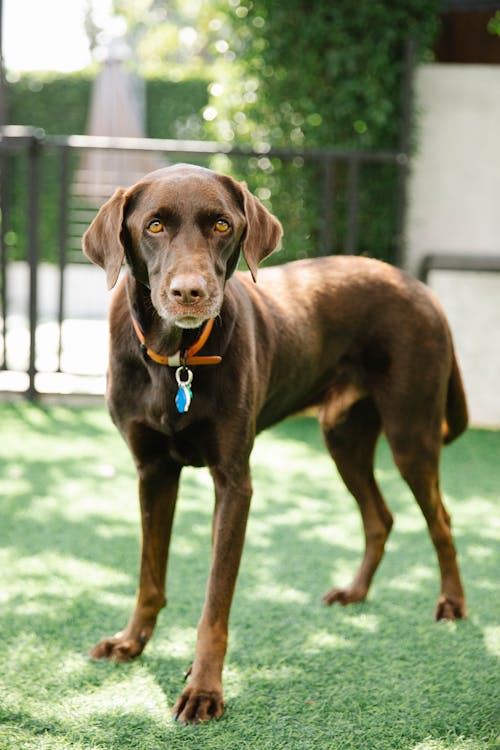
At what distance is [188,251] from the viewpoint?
8.45 feet

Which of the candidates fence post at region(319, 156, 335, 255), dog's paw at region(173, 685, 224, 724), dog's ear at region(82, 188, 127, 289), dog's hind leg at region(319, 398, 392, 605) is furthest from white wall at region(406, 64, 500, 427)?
dog's paw at region(173, 685, 224, 724)

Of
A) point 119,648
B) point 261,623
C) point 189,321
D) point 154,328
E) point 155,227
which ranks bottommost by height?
point 261,623

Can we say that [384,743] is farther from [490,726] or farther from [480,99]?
[480,99]

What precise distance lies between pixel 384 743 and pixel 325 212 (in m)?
5.02

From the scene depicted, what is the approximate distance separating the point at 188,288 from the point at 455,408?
1679 mm

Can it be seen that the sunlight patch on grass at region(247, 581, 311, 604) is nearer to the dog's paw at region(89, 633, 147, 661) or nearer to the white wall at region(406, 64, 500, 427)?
the dog's paw at region(89, 633, 147, 661)

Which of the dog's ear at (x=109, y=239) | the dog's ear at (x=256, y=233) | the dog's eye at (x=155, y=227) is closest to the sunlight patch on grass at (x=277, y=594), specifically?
the dog's ear at (x=256, y=233)

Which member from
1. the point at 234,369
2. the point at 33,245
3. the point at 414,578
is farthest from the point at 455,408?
the point at 33,245

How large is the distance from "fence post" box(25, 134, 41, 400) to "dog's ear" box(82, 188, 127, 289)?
4.36 metres

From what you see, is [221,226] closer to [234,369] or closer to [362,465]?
[234,369]

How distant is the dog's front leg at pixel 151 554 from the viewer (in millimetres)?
3094

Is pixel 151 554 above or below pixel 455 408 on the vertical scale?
below

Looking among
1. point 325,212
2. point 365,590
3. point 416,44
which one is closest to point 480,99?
point 416,44

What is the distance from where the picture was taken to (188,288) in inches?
97.0
